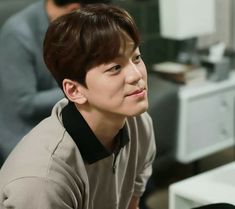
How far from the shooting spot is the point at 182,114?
268 centimetres

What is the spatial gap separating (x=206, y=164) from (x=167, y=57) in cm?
73

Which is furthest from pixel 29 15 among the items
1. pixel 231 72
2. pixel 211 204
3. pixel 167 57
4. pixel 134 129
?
pixel 231 72

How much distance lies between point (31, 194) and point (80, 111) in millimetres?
257

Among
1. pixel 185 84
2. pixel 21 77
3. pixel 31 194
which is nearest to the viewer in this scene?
pixel 31 194

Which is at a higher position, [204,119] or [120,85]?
[120,85]

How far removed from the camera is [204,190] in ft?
4.38

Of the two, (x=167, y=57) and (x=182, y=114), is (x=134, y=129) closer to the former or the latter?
(x=182, y=114)

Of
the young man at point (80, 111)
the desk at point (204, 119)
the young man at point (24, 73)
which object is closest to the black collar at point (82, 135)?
the young man at point (80, 111)

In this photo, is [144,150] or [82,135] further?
[144,150]

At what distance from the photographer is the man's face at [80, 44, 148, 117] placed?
3.67ft

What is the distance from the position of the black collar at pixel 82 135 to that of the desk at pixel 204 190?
29 cm

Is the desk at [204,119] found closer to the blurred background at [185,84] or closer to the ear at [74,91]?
the blurred background at [185,84]

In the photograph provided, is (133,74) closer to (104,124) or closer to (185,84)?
(104,124)

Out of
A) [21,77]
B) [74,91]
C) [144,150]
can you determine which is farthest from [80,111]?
[21,77]
